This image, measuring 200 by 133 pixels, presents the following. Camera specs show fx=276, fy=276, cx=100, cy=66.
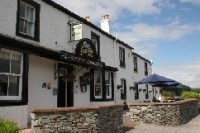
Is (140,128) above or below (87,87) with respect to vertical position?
below

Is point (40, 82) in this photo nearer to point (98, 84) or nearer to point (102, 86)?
point (98, 84)

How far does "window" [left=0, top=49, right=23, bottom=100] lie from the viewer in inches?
454

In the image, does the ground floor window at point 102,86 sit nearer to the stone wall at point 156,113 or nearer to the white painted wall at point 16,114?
the stone wall at point 156,113

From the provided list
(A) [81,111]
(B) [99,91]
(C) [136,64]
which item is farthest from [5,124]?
(C) [136,64]

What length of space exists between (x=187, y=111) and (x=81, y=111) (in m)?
11.8

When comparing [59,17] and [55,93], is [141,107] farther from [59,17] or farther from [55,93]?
[59,17]

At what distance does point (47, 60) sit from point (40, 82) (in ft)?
4.32

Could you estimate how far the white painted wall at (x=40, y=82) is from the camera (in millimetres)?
13438

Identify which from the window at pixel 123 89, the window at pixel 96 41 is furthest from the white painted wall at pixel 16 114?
the window at pixel 123 89

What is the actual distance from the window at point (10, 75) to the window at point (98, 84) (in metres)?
8.45

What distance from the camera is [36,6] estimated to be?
14.3 metres

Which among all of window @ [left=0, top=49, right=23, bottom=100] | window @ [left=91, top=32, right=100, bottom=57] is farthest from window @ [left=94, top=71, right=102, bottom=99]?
window @ [left=0, top=49, right=23, bottom=100]

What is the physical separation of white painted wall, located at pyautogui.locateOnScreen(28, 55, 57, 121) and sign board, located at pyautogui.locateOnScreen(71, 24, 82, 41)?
2280mm

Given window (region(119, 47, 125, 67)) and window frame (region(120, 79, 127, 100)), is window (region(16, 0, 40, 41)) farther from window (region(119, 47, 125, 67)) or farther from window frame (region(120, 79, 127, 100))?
window frame (region(120, 79, 127, 100))
